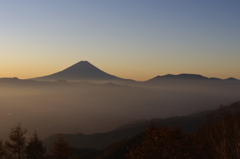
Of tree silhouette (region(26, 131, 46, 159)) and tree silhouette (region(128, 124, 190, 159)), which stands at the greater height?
tree silhouette (region(128, 124, 190, 159))

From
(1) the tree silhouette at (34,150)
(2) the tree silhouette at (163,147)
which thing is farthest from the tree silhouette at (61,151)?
(2) the tree silhouette at (163,147)

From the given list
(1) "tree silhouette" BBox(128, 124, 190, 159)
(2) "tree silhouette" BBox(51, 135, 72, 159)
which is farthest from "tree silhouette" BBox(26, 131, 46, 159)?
(1) "tree silhouette" BBox(128, 124, 190, 159)

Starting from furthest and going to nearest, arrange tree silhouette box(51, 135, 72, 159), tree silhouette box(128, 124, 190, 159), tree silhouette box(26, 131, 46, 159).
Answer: tree silhouette box(51, 135, 72, 159)
tree silhouette box(26, 131, 46, 159)
tree silhouette box(128, 124, 190, 159)

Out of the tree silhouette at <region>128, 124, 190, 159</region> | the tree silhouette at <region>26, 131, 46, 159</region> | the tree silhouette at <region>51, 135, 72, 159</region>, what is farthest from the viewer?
the tree silhouette at <region>51, 135, 72, 159</region>

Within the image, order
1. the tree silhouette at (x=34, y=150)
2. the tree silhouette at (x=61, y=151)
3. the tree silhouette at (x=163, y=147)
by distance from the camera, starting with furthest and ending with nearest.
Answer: the tree silhouette at (x=61, y=151) → the tree silhouette at (x=34, y=150) → the tree silhouette at (x=163, y=147)

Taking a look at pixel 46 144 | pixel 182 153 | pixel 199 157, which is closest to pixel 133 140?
pixel 199 157

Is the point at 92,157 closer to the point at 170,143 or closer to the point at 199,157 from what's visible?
the point at 199,157

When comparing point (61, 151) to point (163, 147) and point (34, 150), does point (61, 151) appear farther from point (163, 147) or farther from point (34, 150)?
point (163, 147)

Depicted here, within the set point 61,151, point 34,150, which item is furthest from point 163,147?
point 34,150

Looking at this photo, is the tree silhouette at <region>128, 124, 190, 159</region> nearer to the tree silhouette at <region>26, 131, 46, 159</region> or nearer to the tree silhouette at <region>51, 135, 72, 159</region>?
the tree silhouette at <region>51, 135, 72, 159</region>

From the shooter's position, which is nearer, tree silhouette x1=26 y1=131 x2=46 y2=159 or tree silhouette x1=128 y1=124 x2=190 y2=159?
tree silhouette x1=128 y1=124 x2=190 y2=159

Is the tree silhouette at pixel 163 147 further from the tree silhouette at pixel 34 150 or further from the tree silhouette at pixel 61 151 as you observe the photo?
the tree silhouette at pixel 34 150
